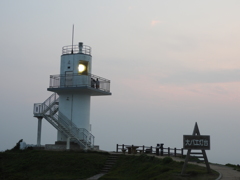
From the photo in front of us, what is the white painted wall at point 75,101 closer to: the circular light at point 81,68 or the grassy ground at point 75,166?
the circular light at point 81,68

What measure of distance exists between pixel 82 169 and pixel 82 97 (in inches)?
390

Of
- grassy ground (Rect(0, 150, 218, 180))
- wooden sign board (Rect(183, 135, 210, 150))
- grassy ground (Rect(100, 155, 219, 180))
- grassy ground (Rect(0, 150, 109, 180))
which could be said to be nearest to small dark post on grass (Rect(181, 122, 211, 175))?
wooden sign board (Rect(183, 135, 210, 150))

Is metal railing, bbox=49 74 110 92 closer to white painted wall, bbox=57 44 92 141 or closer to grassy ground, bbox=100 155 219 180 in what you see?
white painted wall, bbox=57 44 92 141

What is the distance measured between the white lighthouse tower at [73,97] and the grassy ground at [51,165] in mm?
3486

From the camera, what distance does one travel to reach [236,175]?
1997 cm

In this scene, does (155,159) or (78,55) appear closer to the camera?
(155,159)

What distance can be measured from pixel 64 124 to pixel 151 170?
1377 cm

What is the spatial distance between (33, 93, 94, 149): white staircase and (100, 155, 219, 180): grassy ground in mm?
5766

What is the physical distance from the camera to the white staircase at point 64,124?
3406cm

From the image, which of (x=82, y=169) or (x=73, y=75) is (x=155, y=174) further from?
(x=73, y=75)

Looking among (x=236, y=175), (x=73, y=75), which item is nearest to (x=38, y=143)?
(x=73, y=75)

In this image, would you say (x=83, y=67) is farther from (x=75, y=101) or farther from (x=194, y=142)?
(x=194, y=142)

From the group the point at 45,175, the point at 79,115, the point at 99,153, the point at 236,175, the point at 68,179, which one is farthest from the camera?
the point at 79,115

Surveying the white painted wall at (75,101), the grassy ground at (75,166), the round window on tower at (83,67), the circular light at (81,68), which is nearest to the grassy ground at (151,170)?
the grassy ground at (75,166)
